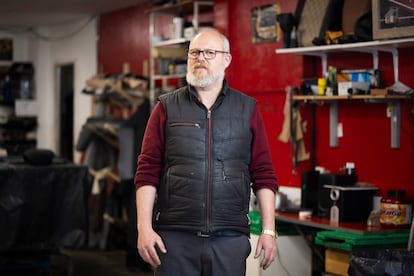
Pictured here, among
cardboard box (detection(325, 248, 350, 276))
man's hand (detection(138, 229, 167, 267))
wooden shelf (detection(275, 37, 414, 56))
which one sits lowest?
cardboard box (detection(325, 248, 350, 276))

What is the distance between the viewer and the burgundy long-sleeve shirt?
3146mm

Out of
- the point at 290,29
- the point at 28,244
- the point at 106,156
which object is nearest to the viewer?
the point at 290,29

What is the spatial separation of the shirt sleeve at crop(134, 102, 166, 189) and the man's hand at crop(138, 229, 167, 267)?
0.20m

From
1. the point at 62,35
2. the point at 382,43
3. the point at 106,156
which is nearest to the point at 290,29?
the point at 382,43

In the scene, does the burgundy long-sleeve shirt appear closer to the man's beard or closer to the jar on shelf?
the man's beard

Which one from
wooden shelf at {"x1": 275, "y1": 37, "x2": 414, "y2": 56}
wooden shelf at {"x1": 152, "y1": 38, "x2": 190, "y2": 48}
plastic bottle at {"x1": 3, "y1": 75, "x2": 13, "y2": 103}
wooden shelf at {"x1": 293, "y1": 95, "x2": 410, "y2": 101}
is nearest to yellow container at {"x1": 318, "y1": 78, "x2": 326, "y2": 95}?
wooden shelf at {"x1": 293, "y1": 95, "x2": 410, "y2": 101}

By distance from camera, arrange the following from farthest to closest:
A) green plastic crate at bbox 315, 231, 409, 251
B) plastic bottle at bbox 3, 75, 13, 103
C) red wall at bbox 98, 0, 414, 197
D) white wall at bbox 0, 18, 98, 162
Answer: plastic bottle at bbox 3, 75, 13, 103 → white wall at bbox 0, 18, 98, 162 → red wall at bbox 98, 0, 414, 197 → green plastic crate at bbox 315, 231, 409, 251

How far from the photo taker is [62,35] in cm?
1136

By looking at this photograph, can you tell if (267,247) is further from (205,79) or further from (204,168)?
(205,79)

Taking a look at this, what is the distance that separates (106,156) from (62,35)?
3.41 metres

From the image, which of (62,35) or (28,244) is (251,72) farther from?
(62,35)

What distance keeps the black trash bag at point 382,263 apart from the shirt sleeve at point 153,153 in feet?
4.11

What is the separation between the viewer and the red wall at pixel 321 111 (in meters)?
5.15

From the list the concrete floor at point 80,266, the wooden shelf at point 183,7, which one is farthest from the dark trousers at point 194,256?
the wooden shelf at point 183,7
